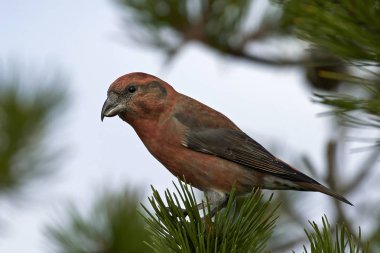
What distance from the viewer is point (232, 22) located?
5129 millimetres

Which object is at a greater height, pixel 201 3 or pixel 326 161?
pixel 201 3

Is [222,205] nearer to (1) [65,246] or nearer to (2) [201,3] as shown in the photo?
(1) [65,246]

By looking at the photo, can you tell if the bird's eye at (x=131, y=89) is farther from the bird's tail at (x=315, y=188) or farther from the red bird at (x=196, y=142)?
the bird's tail at (x=315, y=188)

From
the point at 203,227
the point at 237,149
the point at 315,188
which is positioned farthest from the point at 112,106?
the point at 203,227

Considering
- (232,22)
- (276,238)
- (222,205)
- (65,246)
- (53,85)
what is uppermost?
(232,22)

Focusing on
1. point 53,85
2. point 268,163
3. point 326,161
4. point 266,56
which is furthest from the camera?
point 53,85

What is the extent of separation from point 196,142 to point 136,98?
18.1 inches

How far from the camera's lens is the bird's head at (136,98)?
14.4ft

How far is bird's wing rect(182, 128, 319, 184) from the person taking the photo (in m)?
4.41

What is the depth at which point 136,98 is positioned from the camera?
177 inches

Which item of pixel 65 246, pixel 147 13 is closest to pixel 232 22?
pixel 147 13

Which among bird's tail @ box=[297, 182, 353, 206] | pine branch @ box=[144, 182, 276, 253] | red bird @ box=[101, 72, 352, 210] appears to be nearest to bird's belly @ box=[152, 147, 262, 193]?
red bird @ box=[101, 72, 352, 210]

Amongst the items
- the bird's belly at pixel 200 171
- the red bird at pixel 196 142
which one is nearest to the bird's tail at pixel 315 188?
the red bird at pixel 196 142

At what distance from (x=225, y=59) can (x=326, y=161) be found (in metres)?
1.86
